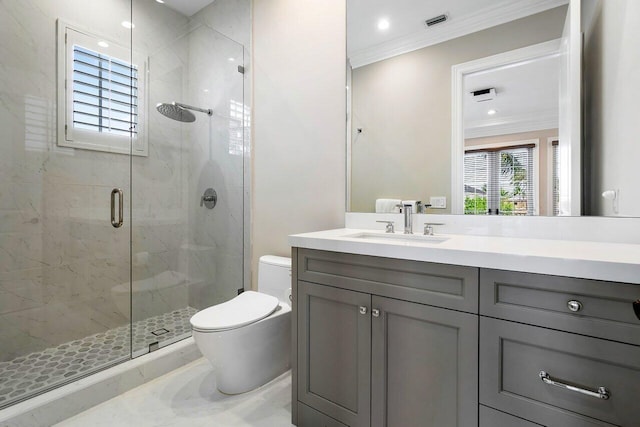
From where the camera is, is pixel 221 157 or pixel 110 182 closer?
pixel 110 182

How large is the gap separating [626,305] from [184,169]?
2640 millimetres

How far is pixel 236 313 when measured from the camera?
5.48ft

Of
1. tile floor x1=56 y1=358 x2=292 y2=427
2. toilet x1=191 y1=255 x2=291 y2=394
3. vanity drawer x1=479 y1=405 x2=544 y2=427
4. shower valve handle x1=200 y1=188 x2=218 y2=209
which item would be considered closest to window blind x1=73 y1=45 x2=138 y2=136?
shower valve handle x1=200 y1=188 x2=218 y2=209

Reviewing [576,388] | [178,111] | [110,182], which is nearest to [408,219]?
[576,388]

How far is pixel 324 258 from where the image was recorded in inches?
52.9

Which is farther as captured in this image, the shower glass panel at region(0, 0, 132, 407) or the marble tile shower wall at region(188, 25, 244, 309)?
the marble tile shower wall at region(188, 25, 244, 309)

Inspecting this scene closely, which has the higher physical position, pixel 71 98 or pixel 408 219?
pixel 71 98

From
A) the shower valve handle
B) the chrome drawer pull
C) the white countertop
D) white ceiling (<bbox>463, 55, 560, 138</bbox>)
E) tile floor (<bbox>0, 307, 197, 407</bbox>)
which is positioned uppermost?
white ceiling (<bbox>463, 55, 560, 138</bbox>)

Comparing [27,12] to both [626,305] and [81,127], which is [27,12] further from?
[626,305]

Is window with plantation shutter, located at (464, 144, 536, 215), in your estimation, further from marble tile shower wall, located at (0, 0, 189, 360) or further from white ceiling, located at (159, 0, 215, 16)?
white ceiling, located at (159, 0, 215, 16)

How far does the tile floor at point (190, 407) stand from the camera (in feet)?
4.89

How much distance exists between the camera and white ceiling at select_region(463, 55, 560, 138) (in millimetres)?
1347

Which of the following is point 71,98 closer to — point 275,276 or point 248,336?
point 275,276

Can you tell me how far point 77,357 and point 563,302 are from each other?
2.50 meters
